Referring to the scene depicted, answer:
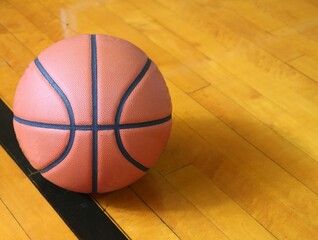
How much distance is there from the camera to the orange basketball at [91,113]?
1688mm

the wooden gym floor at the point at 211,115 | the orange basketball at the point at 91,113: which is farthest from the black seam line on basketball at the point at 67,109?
the wooden gym floor at the point at 211,115

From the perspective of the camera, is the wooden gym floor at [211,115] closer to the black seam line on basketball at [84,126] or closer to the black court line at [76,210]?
the black court line at [76,210]

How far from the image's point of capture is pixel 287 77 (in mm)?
2623

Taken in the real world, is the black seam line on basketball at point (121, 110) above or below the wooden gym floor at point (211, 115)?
above

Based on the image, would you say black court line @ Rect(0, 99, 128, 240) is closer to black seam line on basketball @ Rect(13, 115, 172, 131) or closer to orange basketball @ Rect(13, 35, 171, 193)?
orange basketball @ Rect(13, 35, 171, 193)

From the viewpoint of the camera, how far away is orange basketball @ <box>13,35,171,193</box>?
169 cm

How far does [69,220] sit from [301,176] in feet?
2.96

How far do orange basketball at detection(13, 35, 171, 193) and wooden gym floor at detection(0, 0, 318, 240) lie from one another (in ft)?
0.63

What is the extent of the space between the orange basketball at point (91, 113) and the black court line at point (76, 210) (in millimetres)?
103

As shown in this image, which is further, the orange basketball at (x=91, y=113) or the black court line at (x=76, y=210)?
the black court line at (x=76, y=210)

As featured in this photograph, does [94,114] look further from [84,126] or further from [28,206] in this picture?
[28,206]

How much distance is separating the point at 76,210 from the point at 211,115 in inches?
30.6

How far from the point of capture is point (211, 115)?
92.9 inches

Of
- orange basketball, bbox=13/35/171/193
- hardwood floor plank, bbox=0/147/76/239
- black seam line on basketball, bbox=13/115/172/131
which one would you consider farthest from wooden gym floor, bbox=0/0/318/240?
black seam line on basketball, bbox=13/115/172/131
